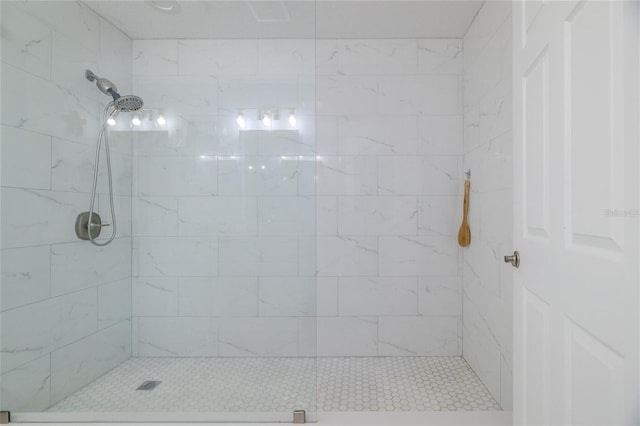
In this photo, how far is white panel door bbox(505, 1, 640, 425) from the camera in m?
0.63

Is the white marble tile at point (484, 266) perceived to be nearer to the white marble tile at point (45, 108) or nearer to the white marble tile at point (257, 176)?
the white marble tile at point (257, 176)

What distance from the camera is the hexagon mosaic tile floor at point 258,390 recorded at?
1.57m

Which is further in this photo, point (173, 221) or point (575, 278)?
point (173, 221)

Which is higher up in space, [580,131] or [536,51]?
[536,51]

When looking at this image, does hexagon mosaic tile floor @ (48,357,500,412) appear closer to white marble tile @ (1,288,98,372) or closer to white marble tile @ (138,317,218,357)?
white marble tile @ (138,317,218,357)

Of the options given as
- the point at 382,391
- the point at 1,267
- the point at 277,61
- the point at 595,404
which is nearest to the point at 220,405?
the point at 382,391

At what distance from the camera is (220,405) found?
61.3 inches

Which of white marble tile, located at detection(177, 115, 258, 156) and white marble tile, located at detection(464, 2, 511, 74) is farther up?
white marble tile, located at detection(464, 2, 511, 74)

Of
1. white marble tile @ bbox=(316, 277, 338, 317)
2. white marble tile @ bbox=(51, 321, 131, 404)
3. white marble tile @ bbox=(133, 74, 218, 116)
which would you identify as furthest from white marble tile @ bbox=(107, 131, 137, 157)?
white marble tile @ bbox=(316, 277, 338, 317)

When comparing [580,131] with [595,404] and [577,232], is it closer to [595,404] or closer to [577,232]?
[577,232]

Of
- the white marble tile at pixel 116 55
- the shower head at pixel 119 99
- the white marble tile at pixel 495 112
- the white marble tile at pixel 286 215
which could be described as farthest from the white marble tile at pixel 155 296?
the white marble tile at pixel 495 112

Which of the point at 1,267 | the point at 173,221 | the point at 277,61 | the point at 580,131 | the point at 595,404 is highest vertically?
the point at 277,61

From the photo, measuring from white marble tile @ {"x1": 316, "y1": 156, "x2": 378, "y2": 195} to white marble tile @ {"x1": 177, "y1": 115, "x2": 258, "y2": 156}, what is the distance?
0.67m

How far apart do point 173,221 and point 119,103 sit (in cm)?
68
